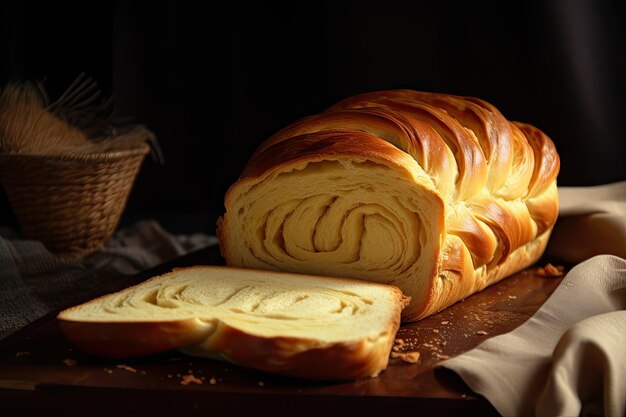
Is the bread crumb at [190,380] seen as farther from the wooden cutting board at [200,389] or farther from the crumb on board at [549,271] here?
the crumb on board at [549,271]

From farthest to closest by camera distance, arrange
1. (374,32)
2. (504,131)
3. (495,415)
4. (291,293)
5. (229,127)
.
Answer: (229,127) → (374,32) → (504,131) → (291,293) → (495,415)

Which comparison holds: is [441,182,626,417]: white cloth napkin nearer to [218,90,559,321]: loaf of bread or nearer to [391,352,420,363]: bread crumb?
[391,352,420,363]: bread crumb

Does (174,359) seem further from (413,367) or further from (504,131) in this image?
(504,131)

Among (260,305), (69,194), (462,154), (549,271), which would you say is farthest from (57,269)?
(549,271)

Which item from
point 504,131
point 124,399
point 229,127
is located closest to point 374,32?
point 229,127

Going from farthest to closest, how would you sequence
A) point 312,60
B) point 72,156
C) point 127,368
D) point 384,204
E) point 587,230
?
point 312,60
point 72,156
point 587,230
point 384,204
point 127,368

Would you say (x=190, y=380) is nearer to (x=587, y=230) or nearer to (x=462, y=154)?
(x=462, y=154)

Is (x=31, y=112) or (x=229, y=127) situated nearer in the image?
(x=31, y=112)
